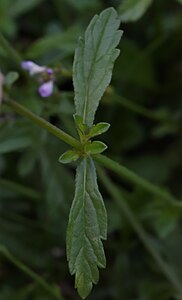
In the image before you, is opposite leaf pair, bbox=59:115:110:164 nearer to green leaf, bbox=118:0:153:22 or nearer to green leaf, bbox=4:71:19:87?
green leaf, bbox=4:71:19:87

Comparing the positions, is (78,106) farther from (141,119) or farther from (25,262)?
(141,119)

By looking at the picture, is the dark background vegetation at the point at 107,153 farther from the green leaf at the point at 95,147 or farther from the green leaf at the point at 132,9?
the green leaf at the point at 95,147

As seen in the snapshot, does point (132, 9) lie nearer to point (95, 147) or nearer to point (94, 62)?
point (94, 62)

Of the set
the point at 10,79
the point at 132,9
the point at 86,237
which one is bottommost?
→ the point at 86,237

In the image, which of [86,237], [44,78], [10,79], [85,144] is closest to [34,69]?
[44,78]

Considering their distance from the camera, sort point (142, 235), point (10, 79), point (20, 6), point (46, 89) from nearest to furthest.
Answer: point (10, 79), point (46, 89), point (142, 235), point (20, 6)

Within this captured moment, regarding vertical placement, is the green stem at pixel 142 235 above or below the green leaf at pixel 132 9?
below

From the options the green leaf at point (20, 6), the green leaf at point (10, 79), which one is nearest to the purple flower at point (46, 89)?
the green leaf at point (10, 79)
